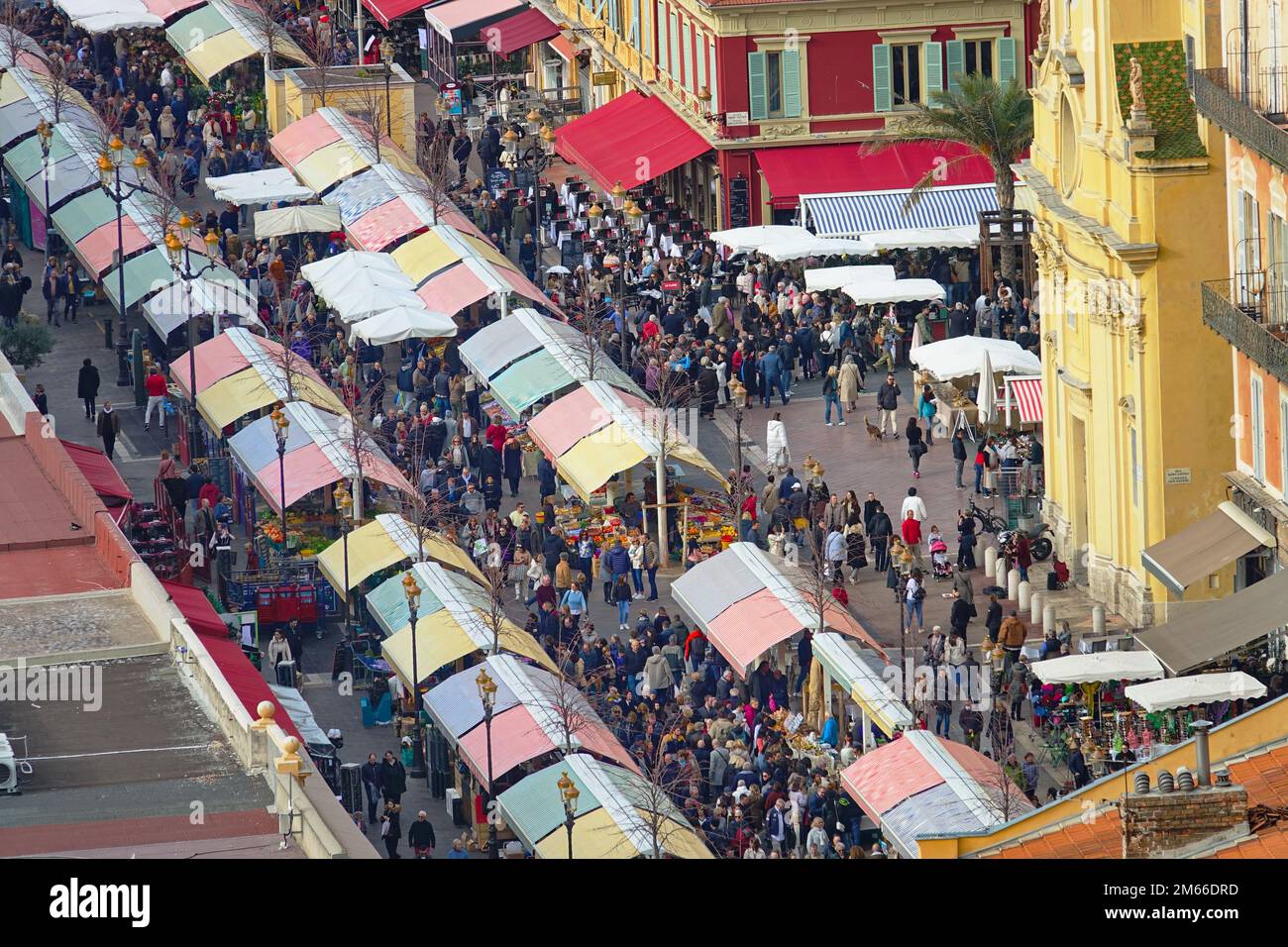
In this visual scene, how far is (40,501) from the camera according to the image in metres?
45.5

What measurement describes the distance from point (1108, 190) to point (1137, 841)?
29951mm

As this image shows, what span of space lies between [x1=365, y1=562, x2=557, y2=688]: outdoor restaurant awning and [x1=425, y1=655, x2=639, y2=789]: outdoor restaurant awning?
0.68 meters

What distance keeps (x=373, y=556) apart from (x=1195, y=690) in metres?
16.8

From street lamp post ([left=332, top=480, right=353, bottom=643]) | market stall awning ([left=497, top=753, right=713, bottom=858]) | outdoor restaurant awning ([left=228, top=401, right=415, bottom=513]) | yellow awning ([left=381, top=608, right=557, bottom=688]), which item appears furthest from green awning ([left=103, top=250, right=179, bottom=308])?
market stall awning ([left=497, top=753, right=713, bottom=858])

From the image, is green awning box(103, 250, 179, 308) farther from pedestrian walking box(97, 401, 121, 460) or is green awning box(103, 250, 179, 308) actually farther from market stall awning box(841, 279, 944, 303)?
market stall awning box(841, 279, 944, 303)

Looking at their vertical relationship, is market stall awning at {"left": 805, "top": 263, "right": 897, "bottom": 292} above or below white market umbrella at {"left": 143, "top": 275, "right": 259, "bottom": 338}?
below

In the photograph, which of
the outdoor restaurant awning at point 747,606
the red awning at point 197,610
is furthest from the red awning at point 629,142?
the red awning at point 197,610

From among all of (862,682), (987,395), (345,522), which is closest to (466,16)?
(987,395)

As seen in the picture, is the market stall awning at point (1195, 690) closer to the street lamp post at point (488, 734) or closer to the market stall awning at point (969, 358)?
the street lamp post at point (488, 734)

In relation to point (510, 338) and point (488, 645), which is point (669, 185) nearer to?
point (510, 338)

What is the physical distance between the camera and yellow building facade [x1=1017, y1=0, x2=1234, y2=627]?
4369 cm

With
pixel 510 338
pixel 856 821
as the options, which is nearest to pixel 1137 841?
pixel 856 821

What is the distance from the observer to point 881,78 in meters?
72.4

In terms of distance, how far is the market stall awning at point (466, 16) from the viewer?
85.9 metres
